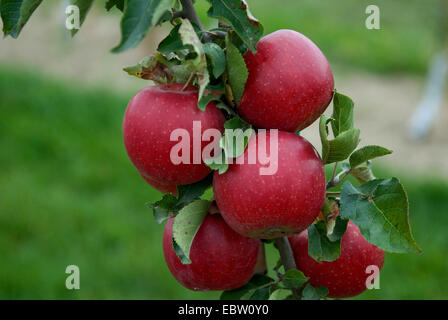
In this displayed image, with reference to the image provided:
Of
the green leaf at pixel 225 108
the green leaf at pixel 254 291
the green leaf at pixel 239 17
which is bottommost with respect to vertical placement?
the green leaf at pixel 254 291

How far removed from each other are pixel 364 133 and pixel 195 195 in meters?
3.35

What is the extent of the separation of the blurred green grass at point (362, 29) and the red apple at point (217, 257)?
11.7ft

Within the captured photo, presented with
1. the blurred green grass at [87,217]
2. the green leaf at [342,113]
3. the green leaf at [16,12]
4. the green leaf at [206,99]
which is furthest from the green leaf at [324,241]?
the blurred green grass at [87,217]

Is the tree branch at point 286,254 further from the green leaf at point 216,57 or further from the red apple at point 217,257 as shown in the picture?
the green leaf at point 216,57

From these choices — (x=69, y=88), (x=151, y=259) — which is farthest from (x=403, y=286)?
(x=69, y=88)

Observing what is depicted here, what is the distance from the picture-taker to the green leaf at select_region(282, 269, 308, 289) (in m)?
0.87

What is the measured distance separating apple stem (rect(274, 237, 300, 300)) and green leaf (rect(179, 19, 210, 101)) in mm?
293

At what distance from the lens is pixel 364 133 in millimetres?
4039

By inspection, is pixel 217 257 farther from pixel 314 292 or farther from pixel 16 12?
pixel 16 12

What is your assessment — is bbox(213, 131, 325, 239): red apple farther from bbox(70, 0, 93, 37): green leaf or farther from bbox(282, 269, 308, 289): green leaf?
bbox(70, 0, 93, 37): green leaf

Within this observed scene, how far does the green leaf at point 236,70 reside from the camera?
2.44ft

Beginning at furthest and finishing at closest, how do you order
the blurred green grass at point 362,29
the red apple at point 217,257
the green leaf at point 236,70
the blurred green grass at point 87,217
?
the blurred green grass at point 362,29 → the blurred green grass at point 87,217 → the red apple at point 217,257 → the green leaf at point 236,70
